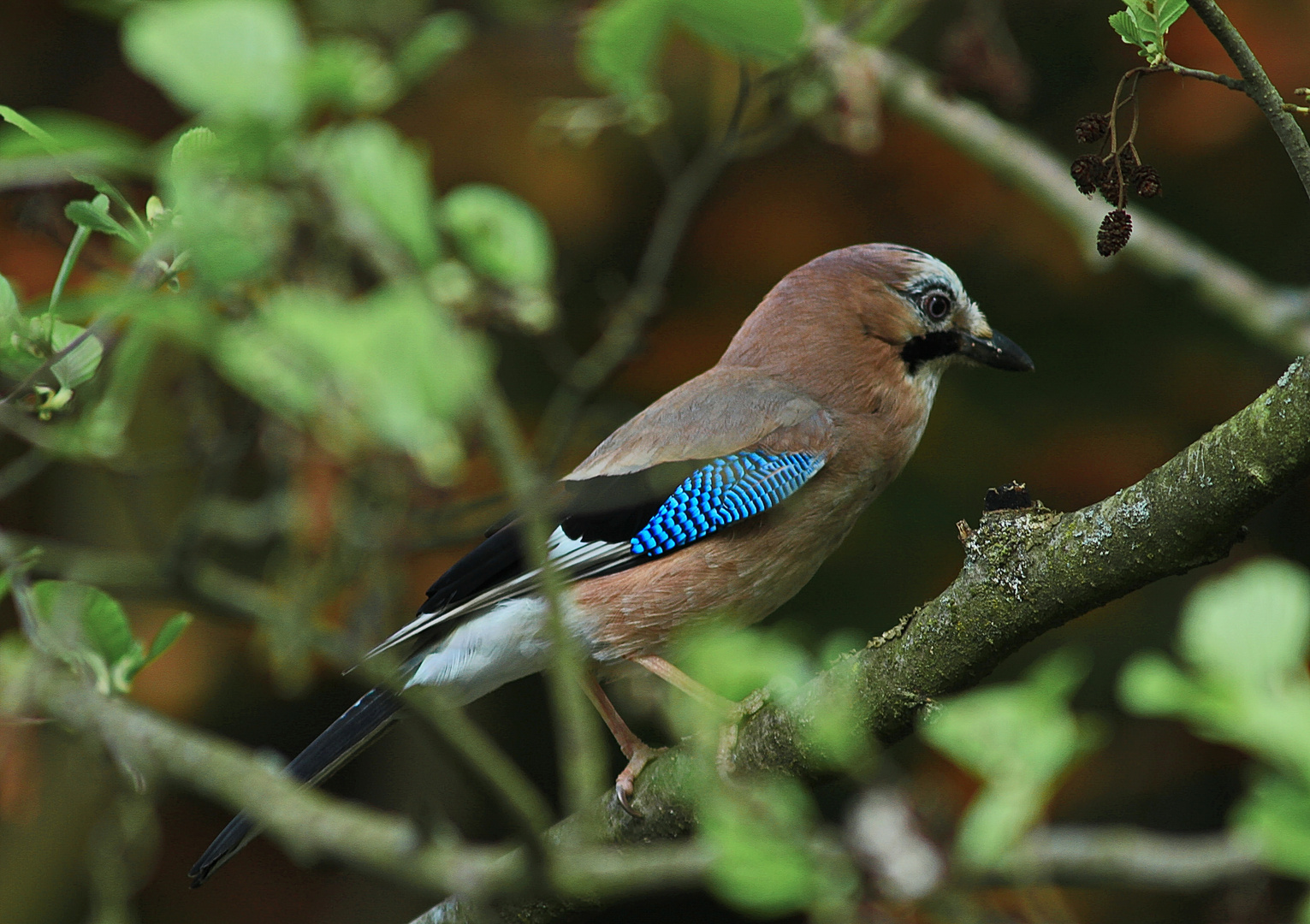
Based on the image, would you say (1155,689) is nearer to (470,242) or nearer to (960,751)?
(960,751)

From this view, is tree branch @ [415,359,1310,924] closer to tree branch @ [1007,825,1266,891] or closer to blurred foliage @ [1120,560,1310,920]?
tree branch @ [1007,825,1266,891]

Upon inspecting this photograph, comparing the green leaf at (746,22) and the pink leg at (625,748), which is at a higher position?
the green leaf at (746,22)

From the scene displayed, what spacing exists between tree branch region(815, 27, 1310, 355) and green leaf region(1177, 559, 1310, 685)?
2.77 metres

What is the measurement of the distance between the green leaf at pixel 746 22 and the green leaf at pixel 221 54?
0.31 metres

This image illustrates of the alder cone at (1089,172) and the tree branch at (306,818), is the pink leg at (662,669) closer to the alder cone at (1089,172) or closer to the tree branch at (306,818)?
Result: the tree branch at (306,818)

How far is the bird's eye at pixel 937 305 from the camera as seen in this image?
10.8ft

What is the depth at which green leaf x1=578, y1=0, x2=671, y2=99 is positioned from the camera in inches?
38.7

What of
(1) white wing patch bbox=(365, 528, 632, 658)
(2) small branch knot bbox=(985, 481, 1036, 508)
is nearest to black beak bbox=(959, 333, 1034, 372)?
(1) white wing patch bbox=(365, 528, 632, 658)

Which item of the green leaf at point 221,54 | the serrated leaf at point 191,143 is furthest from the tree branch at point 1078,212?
the green leaf at point 221,54

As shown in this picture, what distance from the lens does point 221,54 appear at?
31.0 inches

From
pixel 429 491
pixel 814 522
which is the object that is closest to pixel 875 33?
pixel 814 522

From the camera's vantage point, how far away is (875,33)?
3057mm

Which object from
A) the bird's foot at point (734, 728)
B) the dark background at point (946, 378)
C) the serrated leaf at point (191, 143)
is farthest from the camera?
the dark background at point (946, 378)

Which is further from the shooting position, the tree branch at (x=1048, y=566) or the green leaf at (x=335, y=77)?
the tree branch at (x=1048, y=566)
